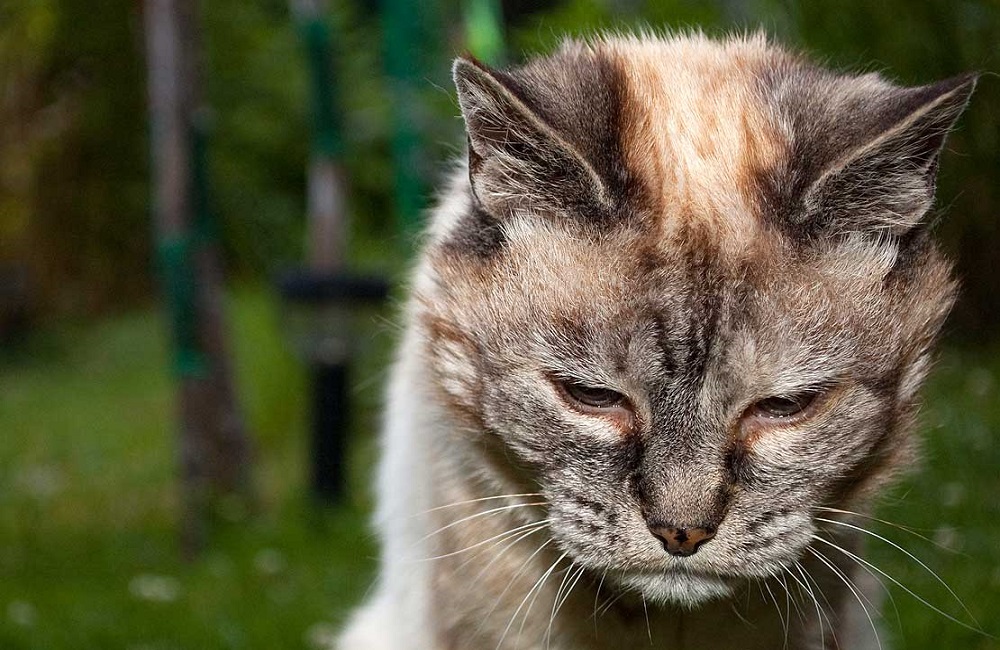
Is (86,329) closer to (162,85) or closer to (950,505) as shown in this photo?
(162,85)

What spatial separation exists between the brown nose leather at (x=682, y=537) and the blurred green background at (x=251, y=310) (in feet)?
2.40

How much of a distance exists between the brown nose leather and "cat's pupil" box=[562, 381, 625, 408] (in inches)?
9.5

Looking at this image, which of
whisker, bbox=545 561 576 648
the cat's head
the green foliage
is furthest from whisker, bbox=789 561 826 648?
the green foliage

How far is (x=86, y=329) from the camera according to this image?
43.8 feet

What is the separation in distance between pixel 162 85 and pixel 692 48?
3691mm

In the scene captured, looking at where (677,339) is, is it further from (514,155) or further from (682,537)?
(514,155)

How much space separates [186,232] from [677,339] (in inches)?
156

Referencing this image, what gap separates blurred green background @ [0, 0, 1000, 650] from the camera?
4254 millimetres

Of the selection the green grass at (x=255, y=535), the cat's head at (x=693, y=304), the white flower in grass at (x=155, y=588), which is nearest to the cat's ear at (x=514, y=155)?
the cat's head at (x=693, y=304)

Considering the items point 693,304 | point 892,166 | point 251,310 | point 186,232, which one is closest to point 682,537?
point 693,304

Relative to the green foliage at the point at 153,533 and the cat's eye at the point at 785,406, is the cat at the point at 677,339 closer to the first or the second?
the cat's eye at the point at 785,406

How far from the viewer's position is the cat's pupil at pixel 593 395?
2.27m

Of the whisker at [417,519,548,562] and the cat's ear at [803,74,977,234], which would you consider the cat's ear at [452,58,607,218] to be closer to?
the cat's ear at [803,74,977,234]

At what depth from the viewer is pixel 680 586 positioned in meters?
2.27
